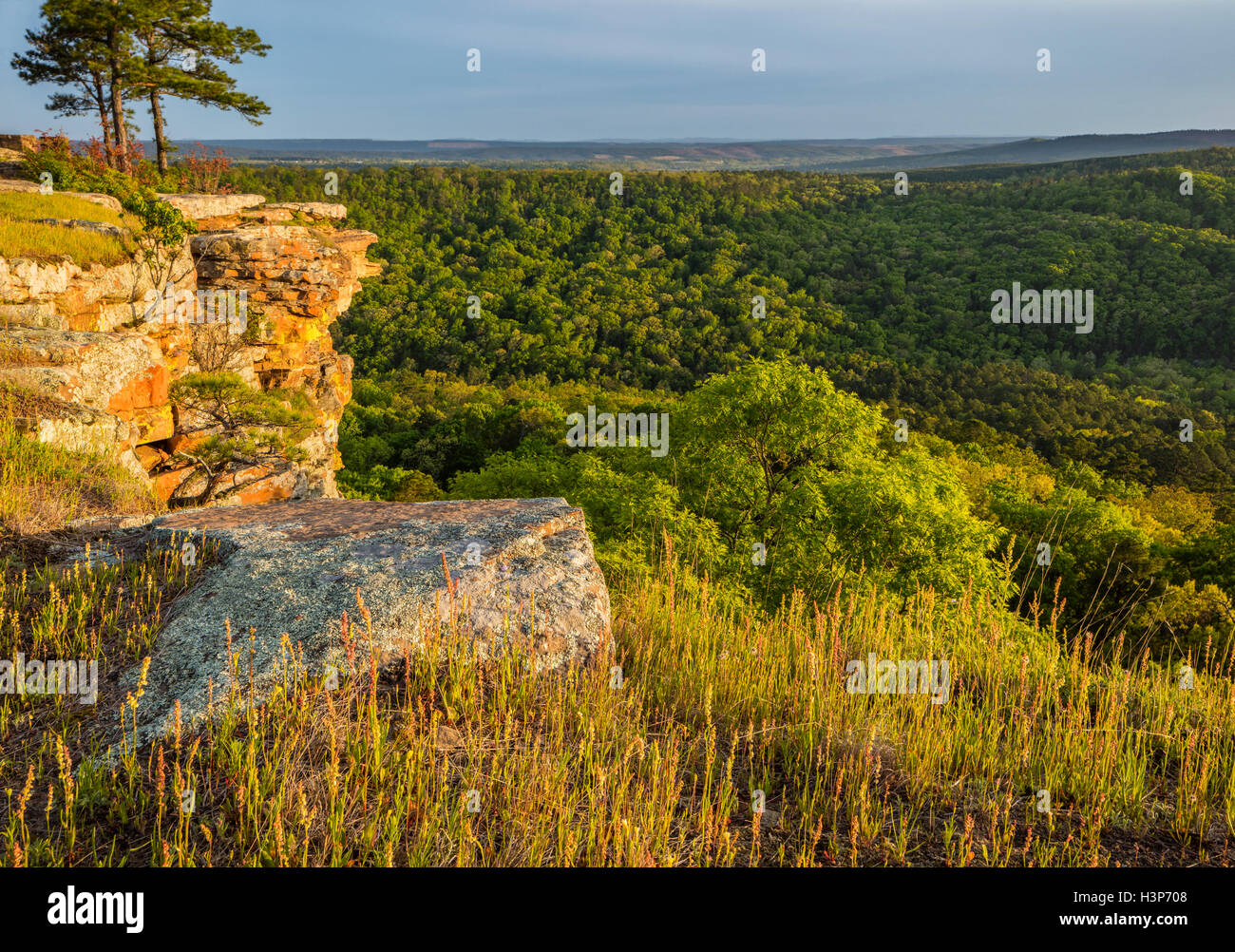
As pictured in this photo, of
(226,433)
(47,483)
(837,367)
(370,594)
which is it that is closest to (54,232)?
(226,433)

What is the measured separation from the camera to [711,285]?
317 ft

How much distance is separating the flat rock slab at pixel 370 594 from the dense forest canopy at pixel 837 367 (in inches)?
113

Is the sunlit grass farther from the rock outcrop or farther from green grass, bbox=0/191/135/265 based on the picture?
green grass, bbox=0/191/135/265

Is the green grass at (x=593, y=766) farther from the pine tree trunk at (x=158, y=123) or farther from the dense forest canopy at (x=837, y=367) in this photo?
the pine tree trunk at (x=158, y=123)

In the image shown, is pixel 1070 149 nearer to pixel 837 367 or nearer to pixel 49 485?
A: pixel 837 367

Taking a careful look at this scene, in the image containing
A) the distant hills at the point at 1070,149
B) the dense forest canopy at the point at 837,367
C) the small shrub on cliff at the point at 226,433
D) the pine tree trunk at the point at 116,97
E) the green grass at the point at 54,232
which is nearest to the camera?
the green grass at the point at 54,232

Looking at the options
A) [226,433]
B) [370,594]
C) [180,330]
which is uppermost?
[180,330]

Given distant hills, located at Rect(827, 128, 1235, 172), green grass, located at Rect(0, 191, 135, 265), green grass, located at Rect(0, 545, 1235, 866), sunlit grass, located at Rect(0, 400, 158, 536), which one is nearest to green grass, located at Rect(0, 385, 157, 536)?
sunlit grass, located at Rect(0, 400, 158, 536)

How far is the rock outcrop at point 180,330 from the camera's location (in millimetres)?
8742

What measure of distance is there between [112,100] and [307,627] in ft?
83.2

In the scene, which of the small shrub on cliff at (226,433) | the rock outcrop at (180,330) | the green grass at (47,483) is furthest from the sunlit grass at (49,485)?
the small shrub on cliff at (226,433)

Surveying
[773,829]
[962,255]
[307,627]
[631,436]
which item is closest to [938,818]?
[773,829]

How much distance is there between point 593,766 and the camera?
2.99m

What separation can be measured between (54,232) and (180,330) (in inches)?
115
